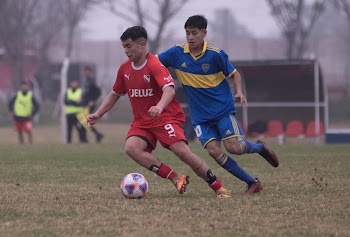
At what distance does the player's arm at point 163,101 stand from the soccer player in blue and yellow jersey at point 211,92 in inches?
21.9

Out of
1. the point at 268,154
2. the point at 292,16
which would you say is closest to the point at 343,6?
the point at 292,16

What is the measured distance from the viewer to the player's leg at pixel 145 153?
8.16 m

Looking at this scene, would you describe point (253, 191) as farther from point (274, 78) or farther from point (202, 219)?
point (274, 78)

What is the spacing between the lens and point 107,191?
877 centimetres

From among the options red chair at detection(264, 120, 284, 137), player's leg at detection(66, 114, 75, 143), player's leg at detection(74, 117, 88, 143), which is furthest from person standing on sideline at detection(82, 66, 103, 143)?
red chair at detection(264, 120, 284, 137)

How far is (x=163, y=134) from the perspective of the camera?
8.14m

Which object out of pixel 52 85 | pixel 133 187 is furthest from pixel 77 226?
pixel 52 85

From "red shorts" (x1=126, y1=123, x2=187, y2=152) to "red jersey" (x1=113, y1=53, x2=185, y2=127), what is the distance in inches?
1.8

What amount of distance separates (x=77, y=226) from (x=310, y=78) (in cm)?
1702

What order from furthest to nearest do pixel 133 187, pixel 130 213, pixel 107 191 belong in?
pixel 107 191, pixel 133 187, pixel 130 213

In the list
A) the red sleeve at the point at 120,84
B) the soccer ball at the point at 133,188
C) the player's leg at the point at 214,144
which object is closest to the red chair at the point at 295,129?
the player's leg at the point at 214,144

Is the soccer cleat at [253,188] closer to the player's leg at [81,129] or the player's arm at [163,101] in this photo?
the player's arm at [163,101]

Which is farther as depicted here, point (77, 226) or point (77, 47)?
point (77, 47)

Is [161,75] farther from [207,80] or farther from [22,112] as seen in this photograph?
[22,112]
